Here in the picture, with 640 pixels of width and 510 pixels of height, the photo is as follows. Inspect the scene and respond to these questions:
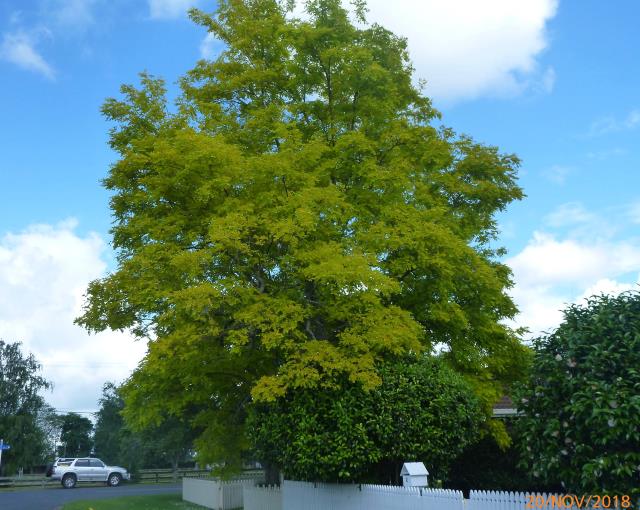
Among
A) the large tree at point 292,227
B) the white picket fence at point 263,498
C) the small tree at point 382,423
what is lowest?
the white picket fence at point 263,498

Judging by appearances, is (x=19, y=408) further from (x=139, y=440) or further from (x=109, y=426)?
(x=109, y=426)

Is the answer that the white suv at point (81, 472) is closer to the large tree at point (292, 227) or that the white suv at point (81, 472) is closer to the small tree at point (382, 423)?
the large tree at point (292, 227)

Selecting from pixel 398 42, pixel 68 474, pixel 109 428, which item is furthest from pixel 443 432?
pixel 109 428

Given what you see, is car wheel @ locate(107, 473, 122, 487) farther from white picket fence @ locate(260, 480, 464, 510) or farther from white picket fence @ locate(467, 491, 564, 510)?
white picket fence @ locate(467, 491, 564, 510)

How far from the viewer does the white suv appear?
1780 inches

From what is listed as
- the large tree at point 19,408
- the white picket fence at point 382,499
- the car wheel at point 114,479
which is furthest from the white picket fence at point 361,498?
the large tree at point 19,408

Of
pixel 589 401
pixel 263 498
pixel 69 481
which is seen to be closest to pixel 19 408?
pixel 69 481

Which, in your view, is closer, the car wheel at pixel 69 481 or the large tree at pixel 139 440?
the large tree at pixel 139 440

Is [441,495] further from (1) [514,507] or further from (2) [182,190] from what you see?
(2) [182,190]

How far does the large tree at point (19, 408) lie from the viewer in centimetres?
5500

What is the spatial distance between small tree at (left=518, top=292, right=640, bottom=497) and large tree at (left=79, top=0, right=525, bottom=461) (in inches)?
164

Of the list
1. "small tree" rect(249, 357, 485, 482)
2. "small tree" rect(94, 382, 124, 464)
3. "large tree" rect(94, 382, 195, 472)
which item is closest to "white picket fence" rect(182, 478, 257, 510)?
"large tree" rect(94, 382, 195, 472)

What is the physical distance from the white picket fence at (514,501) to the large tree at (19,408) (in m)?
54.3

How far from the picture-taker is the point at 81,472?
1797 inches
